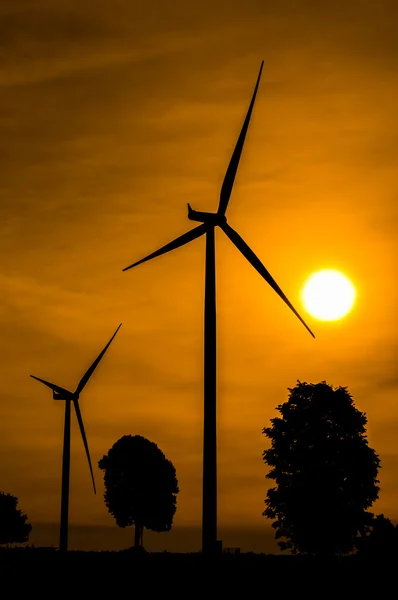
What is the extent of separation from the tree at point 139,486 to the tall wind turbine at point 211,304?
356 ft

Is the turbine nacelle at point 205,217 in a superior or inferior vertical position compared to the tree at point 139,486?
inferior

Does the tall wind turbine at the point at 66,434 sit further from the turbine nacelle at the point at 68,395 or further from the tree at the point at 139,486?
the tree at the point at 139,486

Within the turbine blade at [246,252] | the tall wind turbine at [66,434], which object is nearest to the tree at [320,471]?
the tall wind turbine at [66,434]

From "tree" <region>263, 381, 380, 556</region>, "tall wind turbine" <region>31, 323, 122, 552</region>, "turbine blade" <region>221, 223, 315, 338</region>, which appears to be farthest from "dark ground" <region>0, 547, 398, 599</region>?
"tree" <region>263, 381, 380, 556</region>

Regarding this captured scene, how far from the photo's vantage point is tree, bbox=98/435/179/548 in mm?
171750

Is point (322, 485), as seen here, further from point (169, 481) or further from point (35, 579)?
point (169, 481)

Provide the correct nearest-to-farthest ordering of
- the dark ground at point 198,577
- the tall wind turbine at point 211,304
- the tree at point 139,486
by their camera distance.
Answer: the dark ground at point 198,577 → the tall wind turbine at point 211,304 → the tree at point 139,486

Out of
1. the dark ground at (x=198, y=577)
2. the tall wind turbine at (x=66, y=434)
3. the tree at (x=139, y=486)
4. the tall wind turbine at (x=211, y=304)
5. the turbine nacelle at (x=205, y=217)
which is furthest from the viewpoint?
the tree at (x=139, y=486)

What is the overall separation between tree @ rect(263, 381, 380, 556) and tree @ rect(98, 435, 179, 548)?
68.8 metres

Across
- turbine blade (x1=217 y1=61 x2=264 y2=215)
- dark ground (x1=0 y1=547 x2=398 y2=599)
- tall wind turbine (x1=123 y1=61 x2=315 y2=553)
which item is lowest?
dark ground (x1=0 y1=547 x2=398 y2=599)

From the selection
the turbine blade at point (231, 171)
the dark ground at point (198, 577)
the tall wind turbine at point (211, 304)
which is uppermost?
the turbine blade at point (231, 171)

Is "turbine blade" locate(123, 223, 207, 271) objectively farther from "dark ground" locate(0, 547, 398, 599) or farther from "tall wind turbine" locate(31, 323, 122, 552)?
"tall wind turbine" locate(31, 323, 122, 552)

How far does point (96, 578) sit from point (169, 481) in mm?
126823

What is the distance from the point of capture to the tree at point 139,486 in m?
172
